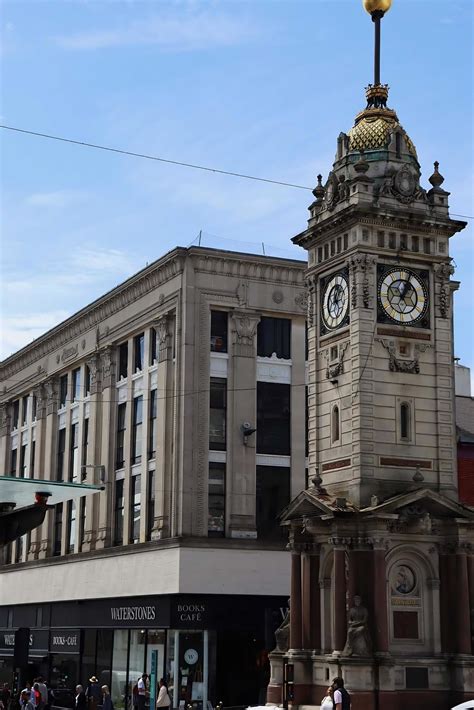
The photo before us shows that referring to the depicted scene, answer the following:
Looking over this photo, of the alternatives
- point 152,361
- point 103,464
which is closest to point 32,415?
point 103,464

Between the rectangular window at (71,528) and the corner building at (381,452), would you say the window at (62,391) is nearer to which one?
the rectangular window at (71,528)

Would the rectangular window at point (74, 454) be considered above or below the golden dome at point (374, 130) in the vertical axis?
below

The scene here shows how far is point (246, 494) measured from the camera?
53.5 metres

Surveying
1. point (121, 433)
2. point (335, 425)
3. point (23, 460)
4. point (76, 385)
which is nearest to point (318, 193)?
point (335, 425)

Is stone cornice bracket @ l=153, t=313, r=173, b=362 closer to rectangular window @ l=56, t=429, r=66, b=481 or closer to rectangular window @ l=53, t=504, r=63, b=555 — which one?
rectangular window @ l=56, t=429, r=66, b=481

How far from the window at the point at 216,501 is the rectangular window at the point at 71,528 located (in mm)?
14097

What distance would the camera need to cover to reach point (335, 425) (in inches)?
1510

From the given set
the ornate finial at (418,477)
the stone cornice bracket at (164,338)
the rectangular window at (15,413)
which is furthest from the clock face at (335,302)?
the rectangular window at (15,413)

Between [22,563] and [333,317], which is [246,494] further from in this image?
[22,563]

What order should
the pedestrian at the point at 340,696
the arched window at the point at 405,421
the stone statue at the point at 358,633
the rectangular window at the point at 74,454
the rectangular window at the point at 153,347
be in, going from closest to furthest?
the pedestrian at the point at 340,696, the stone statue at the point at 358,633, the arched window at the point at 405,421, the rectangular window at the point at 153,347, the rectangular window at the point at 74,454

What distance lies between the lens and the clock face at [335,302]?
3853cm

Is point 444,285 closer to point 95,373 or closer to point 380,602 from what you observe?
point 380,602

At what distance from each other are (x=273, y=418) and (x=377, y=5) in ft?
69.4

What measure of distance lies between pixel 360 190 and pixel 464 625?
14.2m
